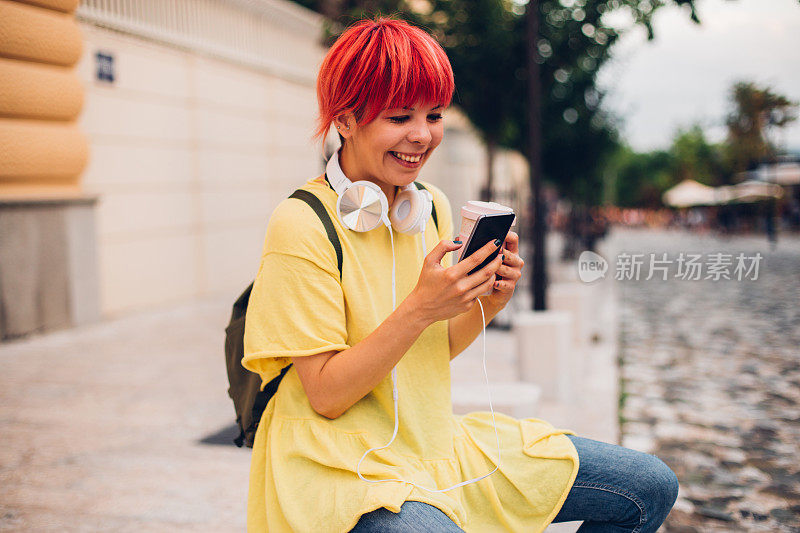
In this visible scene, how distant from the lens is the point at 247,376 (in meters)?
1.81

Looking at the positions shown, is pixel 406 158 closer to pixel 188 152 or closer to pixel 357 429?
pixel 357 429

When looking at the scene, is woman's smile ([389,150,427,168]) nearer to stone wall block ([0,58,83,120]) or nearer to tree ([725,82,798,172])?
stone wall block ([0,58,83,120])

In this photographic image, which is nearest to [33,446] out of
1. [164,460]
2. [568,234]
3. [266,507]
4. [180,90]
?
[164,460]

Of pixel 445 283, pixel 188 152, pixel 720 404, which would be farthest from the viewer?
pixel 188 152

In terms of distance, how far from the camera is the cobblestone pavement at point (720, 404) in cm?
379

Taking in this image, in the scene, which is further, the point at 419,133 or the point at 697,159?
the point at 697,159

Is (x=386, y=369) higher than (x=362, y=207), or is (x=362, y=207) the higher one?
(x=362, y=207)

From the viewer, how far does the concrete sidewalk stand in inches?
134

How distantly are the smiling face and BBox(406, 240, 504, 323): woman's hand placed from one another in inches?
11.4

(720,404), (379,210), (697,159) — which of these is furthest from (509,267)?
(697,159)

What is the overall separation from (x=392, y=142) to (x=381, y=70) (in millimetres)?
170

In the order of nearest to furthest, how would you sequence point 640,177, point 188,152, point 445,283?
point 445,283 → point 188,152 → point 640,177

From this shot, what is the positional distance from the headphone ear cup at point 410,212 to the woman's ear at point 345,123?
0.20 metres

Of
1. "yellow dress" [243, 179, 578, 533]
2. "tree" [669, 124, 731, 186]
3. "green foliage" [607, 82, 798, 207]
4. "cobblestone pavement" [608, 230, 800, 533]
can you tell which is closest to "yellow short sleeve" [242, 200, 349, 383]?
"yellow dress" [243, 179, 578, 533]
